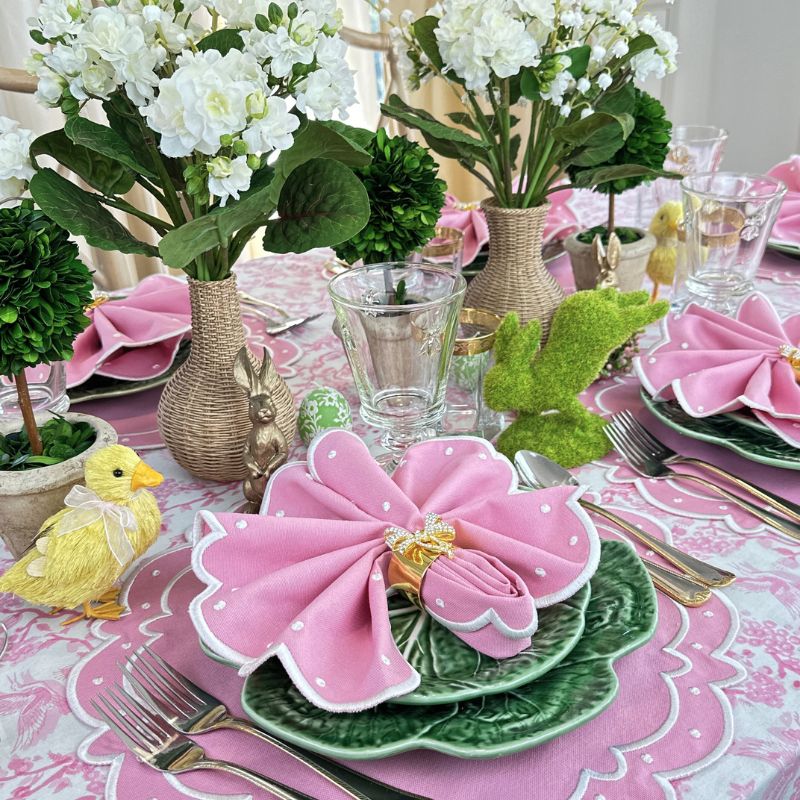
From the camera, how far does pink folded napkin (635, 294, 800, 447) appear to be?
2.19ft

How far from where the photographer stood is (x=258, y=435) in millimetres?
598

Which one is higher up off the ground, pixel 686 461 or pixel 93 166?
pixel 93 166

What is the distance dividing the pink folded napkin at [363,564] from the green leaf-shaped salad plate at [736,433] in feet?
0.67

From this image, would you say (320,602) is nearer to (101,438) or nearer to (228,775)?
(228,775)

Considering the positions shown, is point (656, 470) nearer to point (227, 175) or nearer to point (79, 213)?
point (227, 175)

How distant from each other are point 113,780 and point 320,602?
14cm

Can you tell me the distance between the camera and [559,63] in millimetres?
727

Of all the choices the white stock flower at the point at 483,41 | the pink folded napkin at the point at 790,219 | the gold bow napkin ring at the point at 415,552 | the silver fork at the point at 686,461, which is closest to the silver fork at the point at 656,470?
the silver fork at the point at 686,461

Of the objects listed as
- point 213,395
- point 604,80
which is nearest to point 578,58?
point 604,80

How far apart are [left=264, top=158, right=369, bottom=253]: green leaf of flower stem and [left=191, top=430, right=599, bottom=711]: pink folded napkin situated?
0.17m

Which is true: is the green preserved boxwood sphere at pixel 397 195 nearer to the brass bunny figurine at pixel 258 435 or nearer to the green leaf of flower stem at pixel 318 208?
the green leaf of flower stem at pixel 318 208

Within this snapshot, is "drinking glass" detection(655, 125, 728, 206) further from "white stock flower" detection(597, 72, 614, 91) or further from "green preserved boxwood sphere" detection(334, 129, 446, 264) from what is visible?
"green preserved boxwood sphere" detection(334, 129, 446, 264)

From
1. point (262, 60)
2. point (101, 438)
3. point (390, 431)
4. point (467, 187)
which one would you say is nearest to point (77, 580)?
point (101, 438)

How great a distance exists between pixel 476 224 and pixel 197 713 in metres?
0.84
